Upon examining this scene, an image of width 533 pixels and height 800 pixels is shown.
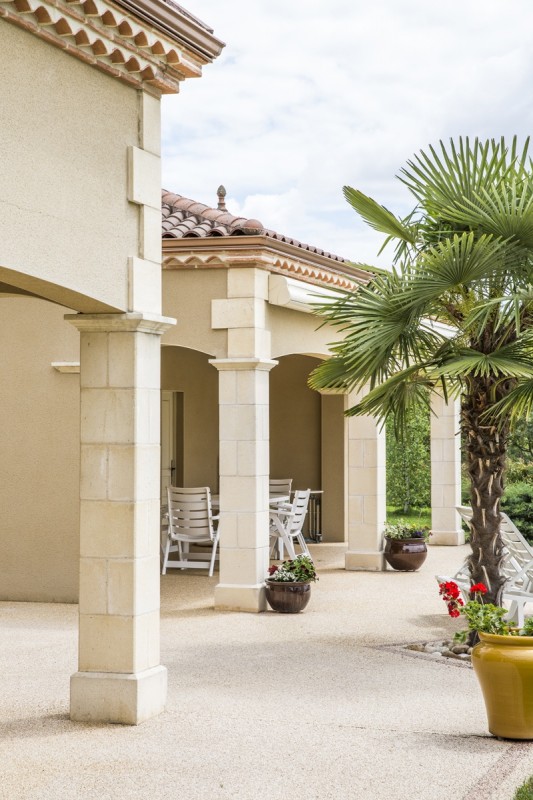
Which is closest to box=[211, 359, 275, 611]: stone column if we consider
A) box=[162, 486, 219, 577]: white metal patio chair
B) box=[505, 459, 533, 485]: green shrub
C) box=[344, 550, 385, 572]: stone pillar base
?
box=[162, 486, 219, 577]: white metal patio chair

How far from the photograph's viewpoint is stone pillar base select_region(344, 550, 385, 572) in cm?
1297

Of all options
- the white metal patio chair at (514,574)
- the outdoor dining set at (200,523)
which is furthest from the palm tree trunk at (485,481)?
the outdoor dining set at (200,523)

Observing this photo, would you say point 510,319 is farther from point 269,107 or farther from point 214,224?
point 269,107

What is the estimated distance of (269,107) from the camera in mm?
30188

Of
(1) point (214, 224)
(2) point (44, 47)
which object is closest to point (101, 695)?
(2) point (44, 47)

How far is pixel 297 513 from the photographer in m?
12.4

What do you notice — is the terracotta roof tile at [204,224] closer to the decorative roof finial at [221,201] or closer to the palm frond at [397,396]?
the decorative roof finial at [221,201]

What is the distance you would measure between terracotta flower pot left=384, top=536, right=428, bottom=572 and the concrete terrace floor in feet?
9.96

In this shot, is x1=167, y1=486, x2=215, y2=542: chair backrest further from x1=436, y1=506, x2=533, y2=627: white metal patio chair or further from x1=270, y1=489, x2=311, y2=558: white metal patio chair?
x1=436, y1=506, x2=533, y2=627: white metal patio chair

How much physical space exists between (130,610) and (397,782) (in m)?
1.91

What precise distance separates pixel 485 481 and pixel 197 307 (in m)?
3.54

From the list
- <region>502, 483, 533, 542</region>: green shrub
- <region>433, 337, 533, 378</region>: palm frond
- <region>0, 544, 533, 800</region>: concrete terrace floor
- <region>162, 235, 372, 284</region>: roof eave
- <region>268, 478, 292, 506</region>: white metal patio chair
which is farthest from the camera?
<region>502, 483, 533, 542</region>: green shrub

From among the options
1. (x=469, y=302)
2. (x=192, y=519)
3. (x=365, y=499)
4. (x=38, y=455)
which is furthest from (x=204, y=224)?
(x=365, y=499)

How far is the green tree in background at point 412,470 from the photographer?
21.2 metres
